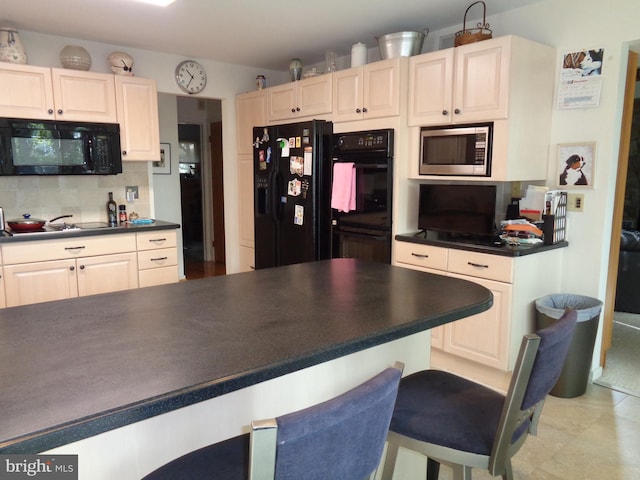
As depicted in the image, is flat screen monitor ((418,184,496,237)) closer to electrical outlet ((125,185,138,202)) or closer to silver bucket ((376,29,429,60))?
silver bucket ((376,29,429,60))

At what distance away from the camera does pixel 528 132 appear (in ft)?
9.62

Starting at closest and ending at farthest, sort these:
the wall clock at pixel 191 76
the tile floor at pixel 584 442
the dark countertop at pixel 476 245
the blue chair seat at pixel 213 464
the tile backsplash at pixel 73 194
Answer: the blue chair seat at pixel 213 464 → the tile floor at pixel 584 442 → the dark countertop at pixel 476 245 → the tile backsplash at pixel 73 194 → the wall clock at pixel 191 76

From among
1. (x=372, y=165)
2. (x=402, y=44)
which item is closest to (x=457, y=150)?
(x=372, y=165)

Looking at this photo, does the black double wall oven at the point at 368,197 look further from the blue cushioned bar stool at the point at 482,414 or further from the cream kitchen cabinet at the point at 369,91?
the blue cushioned bar stool at the point at 482,414

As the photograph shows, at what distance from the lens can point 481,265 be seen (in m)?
2.85

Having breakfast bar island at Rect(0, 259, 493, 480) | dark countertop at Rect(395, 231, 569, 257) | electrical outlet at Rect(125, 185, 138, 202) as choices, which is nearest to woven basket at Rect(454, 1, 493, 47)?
dark countertop at Rect(395, 231, 569, 257)

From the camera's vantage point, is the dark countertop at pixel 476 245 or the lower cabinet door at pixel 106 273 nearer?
the dark countertop at pixel 476 245

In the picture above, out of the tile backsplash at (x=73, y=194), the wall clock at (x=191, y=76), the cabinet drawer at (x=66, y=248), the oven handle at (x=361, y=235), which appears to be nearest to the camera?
the cabinet drawer at (x=66, y=248)

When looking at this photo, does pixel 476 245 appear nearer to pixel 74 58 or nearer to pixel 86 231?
pixel 86 231

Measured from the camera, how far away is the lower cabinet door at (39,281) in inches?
126

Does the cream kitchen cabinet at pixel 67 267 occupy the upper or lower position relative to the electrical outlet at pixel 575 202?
lower

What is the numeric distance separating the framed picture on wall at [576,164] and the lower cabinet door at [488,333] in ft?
2.73

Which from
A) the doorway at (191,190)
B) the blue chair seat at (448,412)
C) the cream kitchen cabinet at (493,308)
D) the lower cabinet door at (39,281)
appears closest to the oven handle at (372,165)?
the cream kitchen cabinet at (493,308)

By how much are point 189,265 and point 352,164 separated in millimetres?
3671
